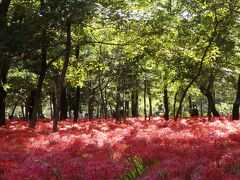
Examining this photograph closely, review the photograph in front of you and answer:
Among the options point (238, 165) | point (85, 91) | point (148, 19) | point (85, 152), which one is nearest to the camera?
point (238, 165)

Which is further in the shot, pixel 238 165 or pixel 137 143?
pixel 137 143

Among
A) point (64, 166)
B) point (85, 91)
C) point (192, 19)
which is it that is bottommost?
point (64, 166)

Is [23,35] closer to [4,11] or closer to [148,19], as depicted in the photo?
[4,11]

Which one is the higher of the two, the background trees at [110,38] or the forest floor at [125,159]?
the background trees at [110,38]

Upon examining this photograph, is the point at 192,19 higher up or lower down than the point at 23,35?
higher up

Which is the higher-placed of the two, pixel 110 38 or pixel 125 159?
pixel 110 38

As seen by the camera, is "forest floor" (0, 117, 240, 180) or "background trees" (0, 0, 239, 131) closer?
"forest floor" (0, 117, 240, 180)

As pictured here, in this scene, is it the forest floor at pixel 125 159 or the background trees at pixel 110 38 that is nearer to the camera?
the forest floor at pixel 125 159

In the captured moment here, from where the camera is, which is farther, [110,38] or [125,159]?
[110,38]

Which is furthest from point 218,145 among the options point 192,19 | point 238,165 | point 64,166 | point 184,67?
point 184,67

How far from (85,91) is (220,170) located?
5115cm

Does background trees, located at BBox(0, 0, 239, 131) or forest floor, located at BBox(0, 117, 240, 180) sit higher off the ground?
background trees, located at BBox(0, 0, 239, 131)

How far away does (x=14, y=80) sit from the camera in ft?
121

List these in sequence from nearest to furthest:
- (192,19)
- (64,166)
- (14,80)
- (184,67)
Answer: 1. (64,166)
2. (192,19)
3. (184,67)
4. (14,80)
